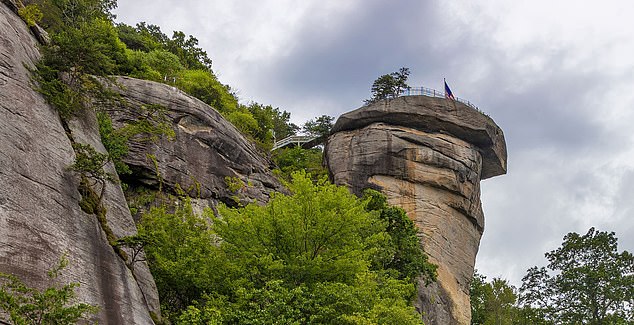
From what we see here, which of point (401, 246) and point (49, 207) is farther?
point (401, 246)

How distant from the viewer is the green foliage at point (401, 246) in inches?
1048

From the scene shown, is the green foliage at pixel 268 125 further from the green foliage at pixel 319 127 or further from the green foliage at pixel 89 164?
the green foliage at pixel 89 164

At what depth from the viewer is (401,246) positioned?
88.9 ft

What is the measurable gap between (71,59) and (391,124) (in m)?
23.4

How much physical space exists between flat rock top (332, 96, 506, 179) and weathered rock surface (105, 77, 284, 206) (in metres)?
12.5

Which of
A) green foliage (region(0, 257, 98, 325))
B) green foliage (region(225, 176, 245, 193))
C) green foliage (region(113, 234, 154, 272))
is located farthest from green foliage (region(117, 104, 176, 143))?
green foliage (region(0, 257, 98, 325))

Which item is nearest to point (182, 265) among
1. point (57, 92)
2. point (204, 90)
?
point (57, 92)

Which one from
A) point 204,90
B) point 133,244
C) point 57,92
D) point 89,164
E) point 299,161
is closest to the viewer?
point 133,244

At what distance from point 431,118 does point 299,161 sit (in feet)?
30.7

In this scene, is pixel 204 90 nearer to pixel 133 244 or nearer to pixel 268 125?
pixel 268 125

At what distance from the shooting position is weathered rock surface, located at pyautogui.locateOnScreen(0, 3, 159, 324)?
11.8 meters

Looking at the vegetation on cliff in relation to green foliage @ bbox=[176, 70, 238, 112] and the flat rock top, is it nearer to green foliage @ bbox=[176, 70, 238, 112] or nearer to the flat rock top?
green foliage @ bbox=[176, 70, 238, 112]

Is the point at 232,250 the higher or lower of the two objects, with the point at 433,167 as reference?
lower

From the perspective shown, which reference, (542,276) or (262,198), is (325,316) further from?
(542,276)
